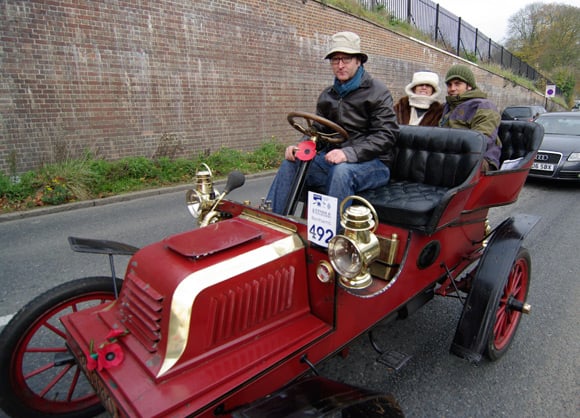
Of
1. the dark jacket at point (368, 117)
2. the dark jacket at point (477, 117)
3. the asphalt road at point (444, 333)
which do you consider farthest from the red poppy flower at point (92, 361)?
the dark jacket at point (477, 117)

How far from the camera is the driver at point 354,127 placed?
252cm

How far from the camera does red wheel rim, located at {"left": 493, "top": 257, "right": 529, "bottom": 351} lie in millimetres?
2539

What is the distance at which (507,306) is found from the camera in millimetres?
2547

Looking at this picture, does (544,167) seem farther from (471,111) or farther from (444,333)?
(444,333)

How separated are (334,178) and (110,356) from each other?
1.54 m

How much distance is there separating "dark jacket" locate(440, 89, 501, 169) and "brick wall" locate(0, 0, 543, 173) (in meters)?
6.24

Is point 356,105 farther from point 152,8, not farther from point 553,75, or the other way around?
point 553,75

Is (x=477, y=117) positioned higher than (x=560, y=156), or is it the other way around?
(x=477, y=117)

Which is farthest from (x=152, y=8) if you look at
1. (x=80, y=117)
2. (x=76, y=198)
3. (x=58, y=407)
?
(x=58, y=407)

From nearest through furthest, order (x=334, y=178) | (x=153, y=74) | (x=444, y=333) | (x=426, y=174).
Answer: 1. (x=334, y=178)
2. (x=444, y=333)
3. (x=426, y=174)
4. (x=153, y=74)

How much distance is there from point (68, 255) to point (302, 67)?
8529mm

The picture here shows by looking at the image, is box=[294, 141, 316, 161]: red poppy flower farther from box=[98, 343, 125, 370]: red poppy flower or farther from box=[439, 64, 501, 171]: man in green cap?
box=[439, 64, 501, 171]: man in green cap

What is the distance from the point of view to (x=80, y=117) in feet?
23.4

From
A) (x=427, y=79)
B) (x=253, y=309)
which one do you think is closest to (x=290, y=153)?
(x=253, y=309)
